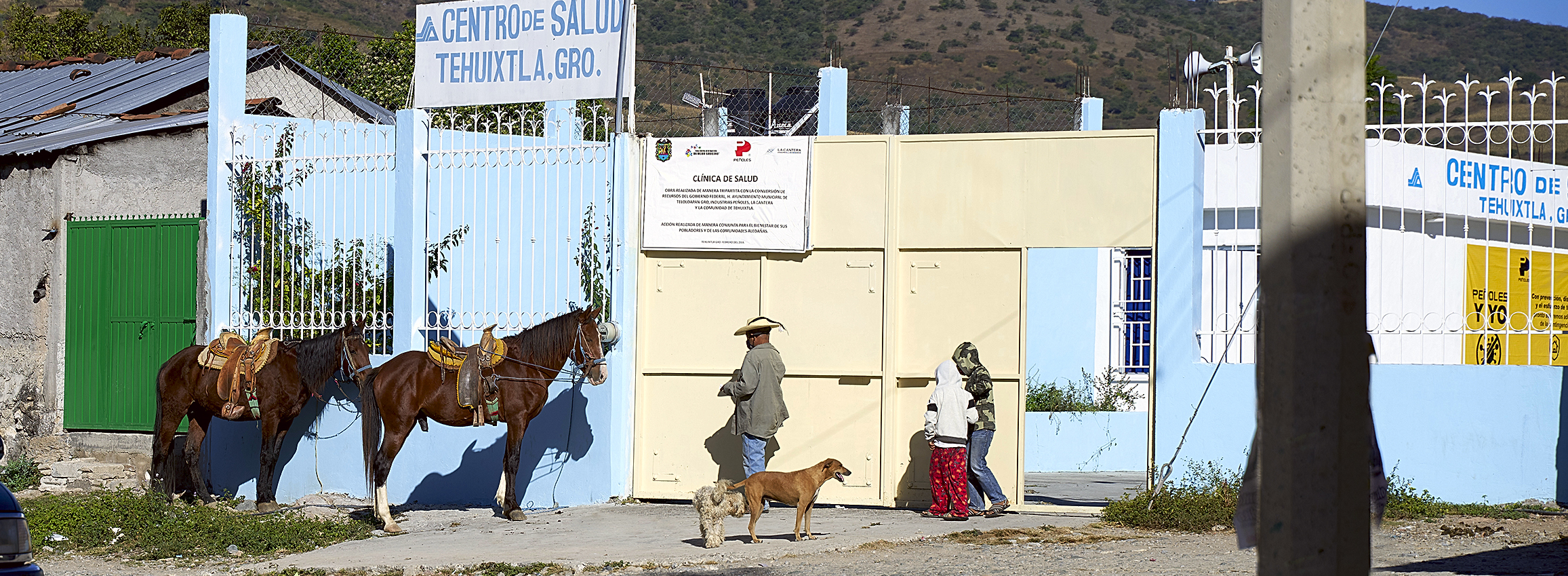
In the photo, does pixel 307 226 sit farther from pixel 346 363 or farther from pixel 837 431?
pixel 837 431

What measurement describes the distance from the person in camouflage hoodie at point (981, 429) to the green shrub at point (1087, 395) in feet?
21.8

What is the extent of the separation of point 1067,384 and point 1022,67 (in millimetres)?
43273

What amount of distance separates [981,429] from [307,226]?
664 cm

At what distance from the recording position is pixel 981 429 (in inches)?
412

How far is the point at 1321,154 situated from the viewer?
3635 millimetres

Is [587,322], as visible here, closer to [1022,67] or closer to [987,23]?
[1022,67]

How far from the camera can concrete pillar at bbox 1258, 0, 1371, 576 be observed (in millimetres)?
3564

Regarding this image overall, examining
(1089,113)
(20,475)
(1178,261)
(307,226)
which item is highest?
(1089,113)

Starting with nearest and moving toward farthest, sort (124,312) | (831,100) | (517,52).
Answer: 1. (517,52)
2. (124,312)
3. (831,100)

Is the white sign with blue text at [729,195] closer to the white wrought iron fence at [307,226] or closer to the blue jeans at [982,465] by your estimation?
the blue jeans at [982,465]

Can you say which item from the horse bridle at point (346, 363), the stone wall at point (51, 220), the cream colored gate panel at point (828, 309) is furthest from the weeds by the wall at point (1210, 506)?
the stone wall at point (51, 220)

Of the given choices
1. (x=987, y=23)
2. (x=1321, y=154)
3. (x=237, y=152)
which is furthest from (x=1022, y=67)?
(x=1321, y=154)

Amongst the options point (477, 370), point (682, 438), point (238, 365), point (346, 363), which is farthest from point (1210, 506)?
point (238, 365)

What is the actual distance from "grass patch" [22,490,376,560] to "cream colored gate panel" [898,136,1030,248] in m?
Answer: 4.92
